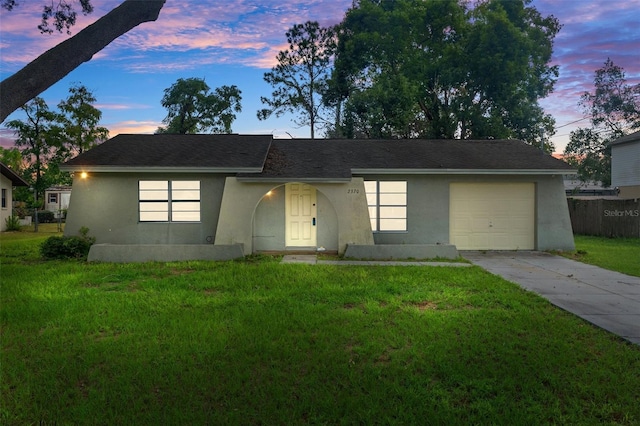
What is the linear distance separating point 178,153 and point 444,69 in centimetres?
1711

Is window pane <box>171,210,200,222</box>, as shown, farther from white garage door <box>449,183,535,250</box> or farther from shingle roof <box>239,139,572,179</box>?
white garage door <box>449,183,535,250</box>

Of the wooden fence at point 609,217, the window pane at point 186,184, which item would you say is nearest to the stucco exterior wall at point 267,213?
the window pane at point 186,184

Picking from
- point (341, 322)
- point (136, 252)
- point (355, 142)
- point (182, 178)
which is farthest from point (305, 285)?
point (355, 142)

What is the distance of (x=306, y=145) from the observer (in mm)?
16078

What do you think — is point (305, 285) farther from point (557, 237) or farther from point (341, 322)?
point (557, 237)

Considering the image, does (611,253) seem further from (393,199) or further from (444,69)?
(444,69)

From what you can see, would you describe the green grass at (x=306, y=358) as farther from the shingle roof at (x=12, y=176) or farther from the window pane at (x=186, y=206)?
the shingle roof at (x=12, y=176)

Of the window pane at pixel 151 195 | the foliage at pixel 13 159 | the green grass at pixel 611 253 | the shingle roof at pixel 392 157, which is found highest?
the foliage at pixel 13 159

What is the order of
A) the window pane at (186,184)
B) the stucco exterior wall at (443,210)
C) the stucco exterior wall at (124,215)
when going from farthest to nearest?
the stucco exterior wall at (443,210)
the window pane at (186,184)
the stucco exterior wall at (124,215)

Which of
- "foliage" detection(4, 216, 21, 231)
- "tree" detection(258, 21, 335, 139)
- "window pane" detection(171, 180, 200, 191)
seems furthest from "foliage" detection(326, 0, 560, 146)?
"foliage" detection(4, 216, 21, 231)

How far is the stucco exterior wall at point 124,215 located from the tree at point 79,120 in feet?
53.1

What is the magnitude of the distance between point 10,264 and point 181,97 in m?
25.3

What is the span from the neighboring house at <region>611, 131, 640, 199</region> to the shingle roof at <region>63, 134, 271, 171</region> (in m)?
22.9

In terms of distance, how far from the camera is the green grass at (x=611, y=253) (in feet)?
36.4
